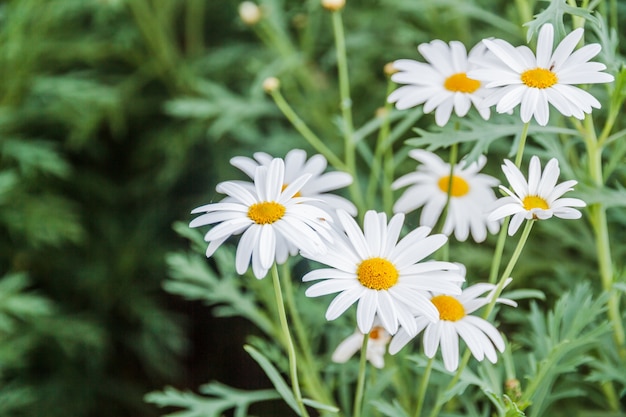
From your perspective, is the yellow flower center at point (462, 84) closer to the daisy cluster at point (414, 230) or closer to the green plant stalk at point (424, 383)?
the daisy cluster at point (414, 230)

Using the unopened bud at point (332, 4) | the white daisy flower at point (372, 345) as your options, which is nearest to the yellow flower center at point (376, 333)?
the white daisy flower at point (372, 345)

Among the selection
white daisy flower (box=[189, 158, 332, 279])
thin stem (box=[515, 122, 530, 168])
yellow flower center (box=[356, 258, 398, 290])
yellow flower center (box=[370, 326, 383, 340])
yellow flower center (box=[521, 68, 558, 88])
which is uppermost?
yellow flower center (box=[521, 68, 558, 88])

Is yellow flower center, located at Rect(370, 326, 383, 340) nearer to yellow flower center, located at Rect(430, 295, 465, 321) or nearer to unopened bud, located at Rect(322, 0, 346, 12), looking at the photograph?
yellow flower center, located at Rect(430, 295, 465, 321)

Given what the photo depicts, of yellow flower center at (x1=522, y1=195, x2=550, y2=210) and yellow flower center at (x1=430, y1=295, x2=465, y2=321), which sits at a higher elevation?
yellow flower center at (x1=522, y1=195, x2=550, y2=210)

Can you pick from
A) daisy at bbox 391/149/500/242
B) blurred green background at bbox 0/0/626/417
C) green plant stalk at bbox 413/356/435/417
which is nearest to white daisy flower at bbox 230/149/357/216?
daisy at bbox 391/149/500/242

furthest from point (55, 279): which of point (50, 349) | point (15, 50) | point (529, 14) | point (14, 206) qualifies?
point (529, 14)

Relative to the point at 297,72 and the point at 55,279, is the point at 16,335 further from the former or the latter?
the point at 297,72
